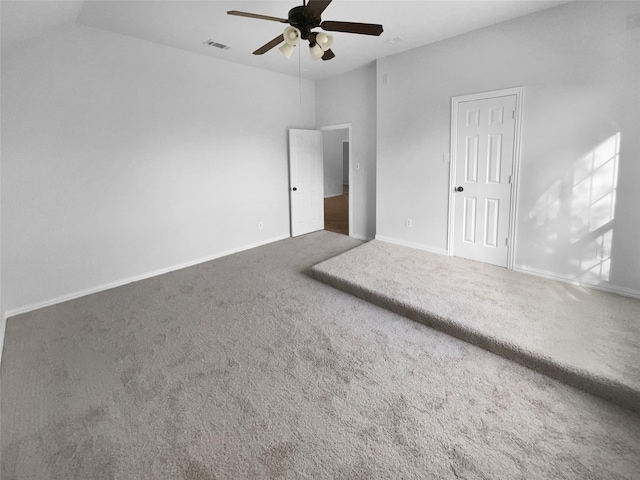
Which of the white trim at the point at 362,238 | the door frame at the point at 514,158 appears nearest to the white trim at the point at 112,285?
the white trim at the point at 362,238

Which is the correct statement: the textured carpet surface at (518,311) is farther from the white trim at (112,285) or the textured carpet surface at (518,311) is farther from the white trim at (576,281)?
the white trim at (112,285)

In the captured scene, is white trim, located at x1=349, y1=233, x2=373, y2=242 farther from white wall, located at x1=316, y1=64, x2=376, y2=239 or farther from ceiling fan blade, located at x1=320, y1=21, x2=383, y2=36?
ceiling fan blade, located at x1=320, y1=21, x2=383, y2=36

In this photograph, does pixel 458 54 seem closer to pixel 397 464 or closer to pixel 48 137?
pixel 397 464

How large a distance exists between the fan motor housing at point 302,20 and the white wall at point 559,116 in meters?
2.42

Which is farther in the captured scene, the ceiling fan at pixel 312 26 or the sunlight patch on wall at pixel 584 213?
the sunlight patch on wall at pixel 584 213

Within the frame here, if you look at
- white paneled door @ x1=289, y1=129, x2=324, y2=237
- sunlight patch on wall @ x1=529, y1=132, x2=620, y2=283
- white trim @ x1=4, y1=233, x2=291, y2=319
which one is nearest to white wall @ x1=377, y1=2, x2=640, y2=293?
sunlight patch on wall @ x1=529, y1=132, x2=620, y2=283

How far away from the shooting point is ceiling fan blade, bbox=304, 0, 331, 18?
211 cm

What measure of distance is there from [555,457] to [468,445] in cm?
41

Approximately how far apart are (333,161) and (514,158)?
24.9 feet

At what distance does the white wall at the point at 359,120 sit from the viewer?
17.5 feet

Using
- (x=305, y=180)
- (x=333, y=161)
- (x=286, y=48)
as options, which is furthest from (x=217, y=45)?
(x=333, y=161)

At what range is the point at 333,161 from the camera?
11.0 metres

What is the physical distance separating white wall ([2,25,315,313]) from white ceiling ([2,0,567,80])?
326 millimetres

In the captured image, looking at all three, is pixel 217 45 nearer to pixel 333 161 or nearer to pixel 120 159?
pixel 120 159
